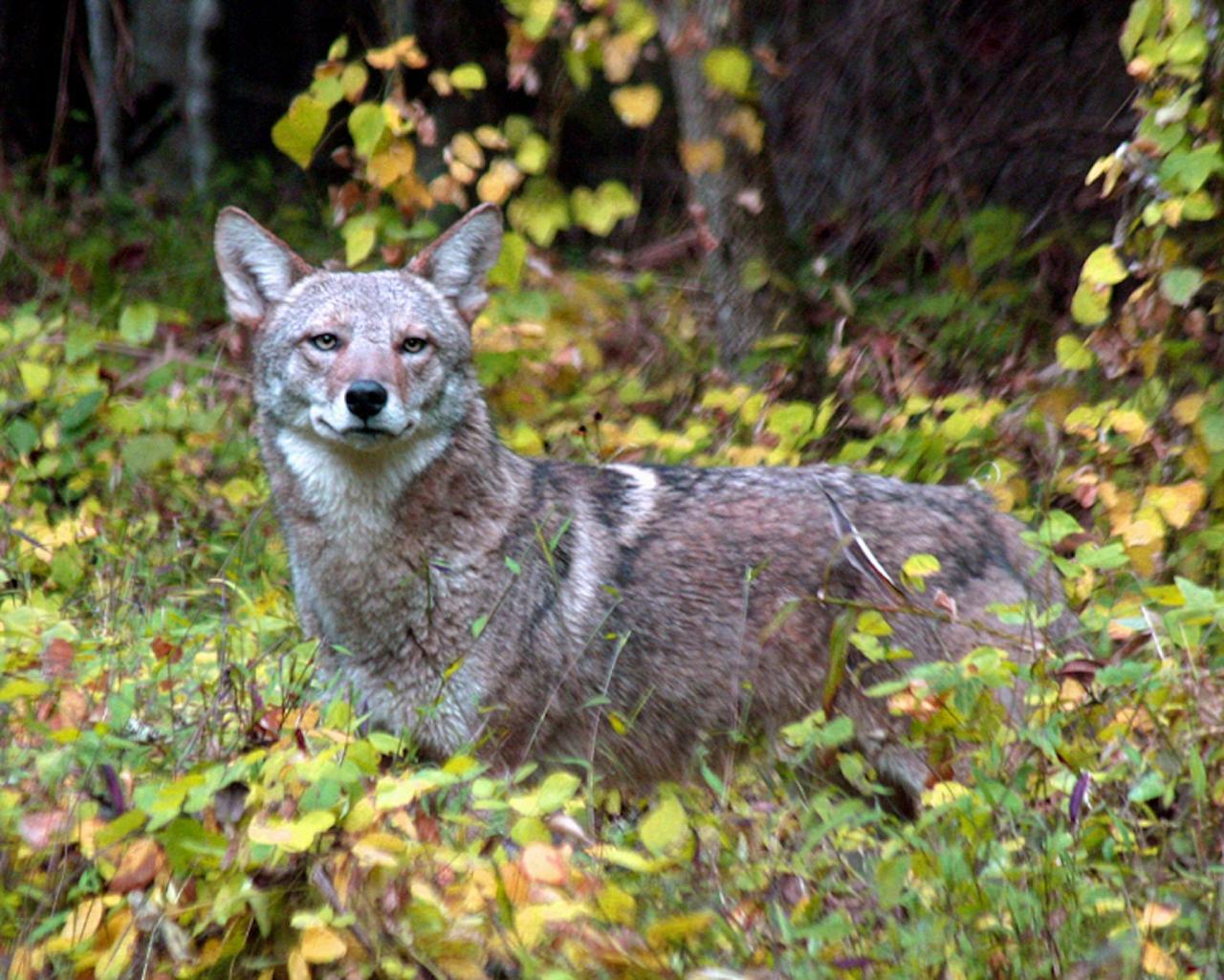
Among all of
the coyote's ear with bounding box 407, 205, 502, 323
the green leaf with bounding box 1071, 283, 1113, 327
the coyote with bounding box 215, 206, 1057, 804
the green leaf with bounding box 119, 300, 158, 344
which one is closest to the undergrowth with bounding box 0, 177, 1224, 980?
the coyote with bounding box 215, 206, 1057, 804

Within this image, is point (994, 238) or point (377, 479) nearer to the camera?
point (377, 479)

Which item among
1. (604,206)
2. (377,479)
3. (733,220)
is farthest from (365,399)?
(733,220)

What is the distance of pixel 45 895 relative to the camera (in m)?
3.31

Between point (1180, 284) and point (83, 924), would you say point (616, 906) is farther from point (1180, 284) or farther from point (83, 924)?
point (1180, 284)

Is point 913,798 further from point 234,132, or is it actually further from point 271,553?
point 234,132

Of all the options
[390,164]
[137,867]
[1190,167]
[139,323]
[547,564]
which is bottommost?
[137,867]

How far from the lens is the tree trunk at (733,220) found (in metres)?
7.32

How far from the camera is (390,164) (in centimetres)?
658

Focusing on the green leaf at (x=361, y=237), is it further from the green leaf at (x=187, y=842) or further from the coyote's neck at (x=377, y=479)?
the green leaf at (x=187, y=842)

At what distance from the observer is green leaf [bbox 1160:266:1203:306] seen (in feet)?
16.9

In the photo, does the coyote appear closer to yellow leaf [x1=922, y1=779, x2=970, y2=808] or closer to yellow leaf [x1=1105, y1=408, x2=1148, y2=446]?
yellow leaf [x1=1105, y1=408, x2=1148, y2=446]

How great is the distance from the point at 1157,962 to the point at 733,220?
514 centimetres

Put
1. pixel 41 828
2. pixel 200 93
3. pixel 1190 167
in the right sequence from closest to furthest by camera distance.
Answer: pixel 41 828
pixel 1190 167
pixel 200 93

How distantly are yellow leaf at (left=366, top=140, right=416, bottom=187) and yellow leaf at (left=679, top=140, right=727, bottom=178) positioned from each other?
1.24 metres
